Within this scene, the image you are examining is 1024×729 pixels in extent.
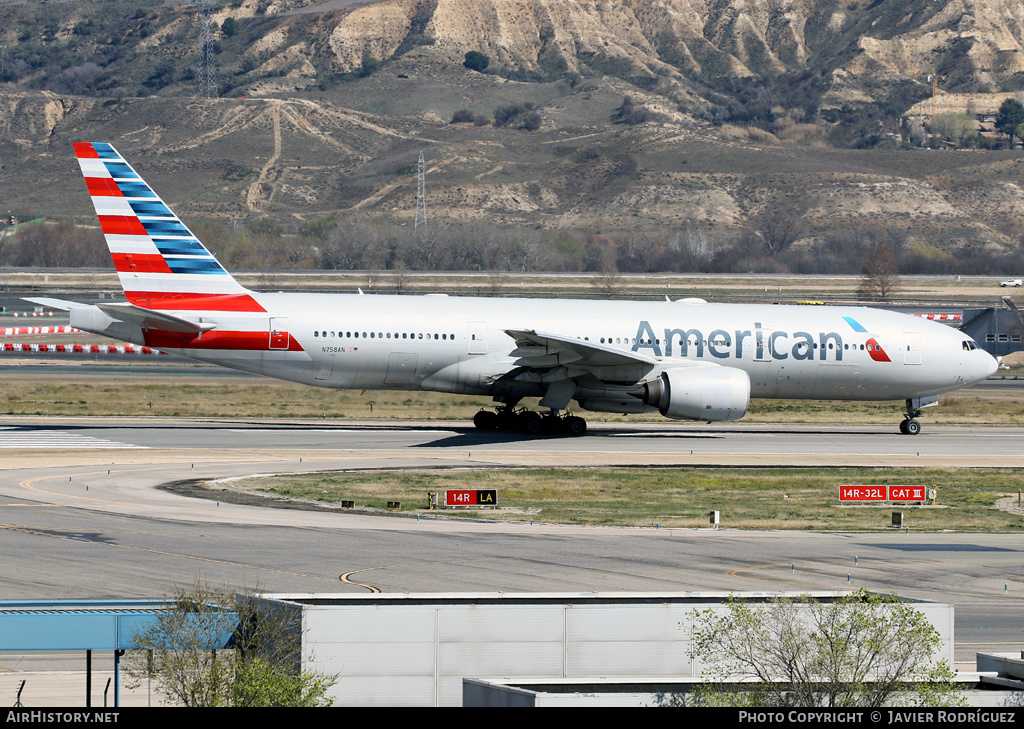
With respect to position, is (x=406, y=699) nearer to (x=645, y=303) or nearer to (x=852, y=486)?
(x=852, y=486)

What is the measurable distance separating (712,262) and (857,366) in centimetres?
11173

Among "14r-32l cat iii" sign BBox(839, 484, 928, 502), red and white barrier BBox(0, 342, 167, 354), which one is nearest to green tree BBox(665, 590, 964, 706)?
"14r-32l cat iii" sign BBox(839, 484, 928, 502)

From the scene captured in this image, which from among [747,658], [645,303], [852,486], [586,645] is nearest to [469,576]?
[586,645]

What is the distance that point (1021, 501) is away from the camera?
34.7 metres

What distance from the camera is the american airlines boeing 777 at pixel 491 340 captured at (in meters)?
42.7

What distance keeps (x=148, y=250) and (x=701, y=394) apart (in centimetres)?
1982

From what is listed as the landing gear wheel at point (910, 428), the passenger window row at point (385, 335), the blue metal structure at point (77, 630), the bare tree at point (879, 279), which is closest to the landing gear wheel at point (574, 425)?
the passenger window row at point (385, 335)

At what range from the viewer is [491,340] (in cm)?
4441

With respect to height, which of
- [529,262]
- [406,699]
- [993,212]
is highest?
[993,212]

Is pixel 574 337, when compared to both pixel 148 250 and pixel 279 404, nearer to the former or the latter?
pixel 148 250

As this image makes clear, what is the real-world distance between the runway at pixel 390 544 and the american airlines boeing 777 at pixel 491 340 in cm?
296

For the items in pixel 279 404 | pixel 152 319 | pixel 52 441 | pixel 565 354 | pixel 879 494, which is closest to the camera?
pixel 879 494

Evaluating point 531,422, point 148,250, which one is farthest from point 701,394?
point 148,250

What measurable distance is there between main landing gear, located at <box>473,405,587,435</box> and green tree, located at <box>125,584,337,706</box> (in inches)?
1162
